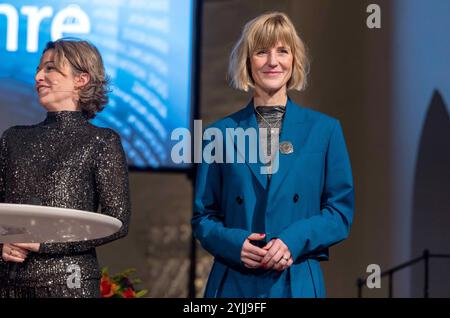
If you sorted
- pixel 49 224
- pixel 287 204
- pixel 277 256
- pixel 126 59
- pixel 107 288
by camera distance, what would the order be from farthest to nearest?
pixel 126 59 < pixel 107 288 < pixel 287 204 < pixel 277 256 < pixel 49 224

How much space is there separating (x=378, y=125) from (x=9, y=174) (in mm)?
1824

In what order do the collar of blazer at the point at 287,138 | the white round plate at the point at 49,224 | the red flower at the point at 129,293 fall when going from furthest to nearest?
the red flower at the point at 129,293, the collar of blazer at the point at 287,138, the white round plate at the point at 49,224

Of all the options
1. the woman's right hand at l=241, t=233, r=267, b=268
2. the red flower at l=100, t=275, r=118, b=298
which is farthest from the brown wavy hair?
the red flower at l=100, t=275, r=118, b=298

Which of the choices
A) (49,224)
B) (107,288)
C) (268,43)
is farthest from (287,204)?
(107,288)

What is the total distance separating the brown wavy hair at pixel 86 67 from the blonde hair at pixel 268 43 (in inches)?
15.2

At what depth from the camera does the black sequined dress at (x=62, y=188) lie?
9.73ft

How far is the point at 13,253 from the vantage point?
2.95m

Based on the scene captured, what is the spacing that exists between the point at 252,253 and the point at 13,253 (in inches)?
24.9

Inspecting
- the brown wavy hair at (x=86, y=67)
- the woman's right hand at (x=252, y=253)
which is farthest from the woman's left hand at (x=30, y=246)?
the woman's right hand at (x=252, y=253)

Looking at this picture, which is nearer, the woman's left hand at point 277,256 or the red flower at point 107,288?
the woman's left hand at point 277,256

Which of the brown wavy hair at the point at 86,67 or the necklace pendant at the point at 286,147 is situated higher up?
the brown wavy hair at the point at 86,67

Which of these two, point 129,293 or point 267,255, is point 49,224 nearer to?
point 267,255

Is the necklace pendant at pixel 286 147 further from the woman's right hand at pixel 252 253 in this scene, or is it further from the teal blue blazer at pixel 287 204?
the woman's right hand at pixel 252 253
